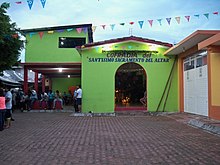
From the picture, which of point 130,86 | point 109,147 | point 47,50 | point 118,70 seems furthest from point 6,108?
point 47,50

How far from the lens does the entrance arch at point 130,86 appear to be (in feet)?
55.7

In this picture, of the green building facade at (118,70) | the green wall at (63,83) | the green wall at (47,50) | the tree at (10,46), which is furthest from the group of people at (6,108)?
the green wall at (63,83)

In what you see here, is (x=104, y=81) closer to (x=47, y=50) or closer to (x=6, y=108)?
(x=47, y=50)

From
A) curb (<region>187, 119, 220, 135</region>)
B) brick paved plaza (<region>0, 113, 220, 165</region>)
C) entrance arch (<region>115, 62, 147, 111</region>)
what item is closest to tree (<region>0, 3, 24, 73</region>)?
brick paved plaza (<region>0, 113, 220, 165</region>)

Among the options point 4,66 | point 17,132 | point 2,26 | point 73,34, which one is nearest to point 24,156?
point 17,132

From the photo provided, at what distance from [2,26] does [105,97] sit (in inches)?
270

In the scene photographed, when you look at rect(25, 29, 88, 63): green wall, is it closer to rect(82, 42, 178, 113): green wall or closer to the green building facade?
the green building facade

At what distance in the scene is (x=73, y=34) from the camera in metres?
20.8

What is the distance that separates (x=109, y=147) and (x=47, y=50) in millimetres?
14336

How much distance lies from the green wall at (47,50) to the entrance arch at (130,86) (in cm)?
385

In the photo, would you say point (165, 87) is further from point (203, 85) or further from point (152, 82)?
point (203, 85)

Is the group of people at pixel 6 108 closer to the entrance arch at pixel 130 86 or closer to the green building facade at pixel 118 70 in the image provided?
the green building facade at pixel 118 70

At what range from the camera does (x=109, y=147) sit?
7.13 m

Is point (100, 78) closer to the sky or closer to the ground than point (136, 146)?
closer to the sky
